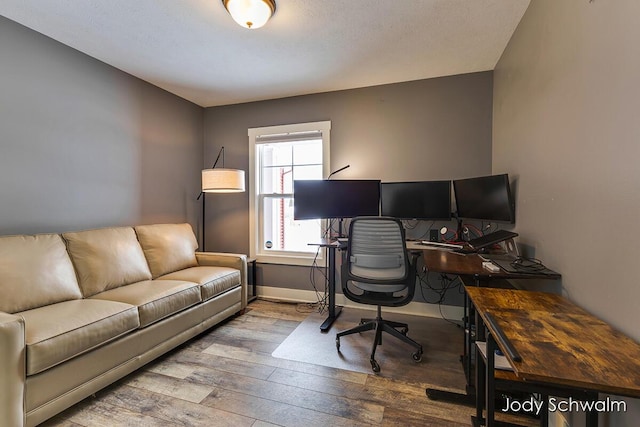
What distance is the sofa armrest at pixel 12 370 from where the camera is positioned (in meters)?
1.29

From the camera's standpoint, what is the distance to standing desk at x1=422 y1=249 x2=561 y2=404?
158 centimetres

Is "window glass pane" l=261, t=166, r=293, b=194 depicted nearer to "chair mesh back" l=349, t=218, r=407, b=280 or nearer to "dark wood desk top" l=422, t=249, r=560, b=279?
"chair mesh back" l=349, t=218, r=407, b=280

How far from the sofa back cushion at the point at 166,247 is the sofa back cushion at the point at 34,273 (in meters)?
0.65

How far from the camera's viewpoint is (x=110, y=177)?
108 inches

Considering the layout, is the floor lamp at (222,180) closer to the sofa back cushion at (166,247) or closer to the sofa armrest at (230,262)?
the sofa back cushion at (166,247)

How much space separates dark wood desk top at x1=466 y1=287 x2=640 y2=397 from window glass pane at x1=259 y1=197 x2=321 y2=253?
251 centimetres

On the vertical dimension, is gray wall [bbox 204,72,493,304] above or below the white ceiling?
below

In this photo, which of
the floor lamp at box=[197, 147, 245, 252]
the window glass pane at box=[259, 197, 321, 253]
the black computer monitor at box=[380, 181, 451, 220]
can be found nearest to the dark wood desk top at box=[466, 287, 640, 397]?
the black computer monitor at box=[380, 181, 451, 220]

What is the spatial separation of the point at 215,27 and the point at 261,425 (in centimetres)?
267

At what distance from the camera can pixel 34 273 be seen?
1836 millimetres

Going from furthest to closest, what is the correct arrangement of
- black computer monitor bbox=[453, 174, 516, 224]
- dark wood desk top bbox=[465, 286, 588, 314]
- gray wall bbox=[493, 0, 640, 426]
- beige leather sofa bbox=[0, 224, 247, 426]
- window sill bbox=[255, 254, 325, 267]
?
window sill bbox=[255, 254, 325, 267] → black computer monitor bbox=[453, 174, 516, 224] → beige leather sofa bbox=[0, 224, 247, 426] → dark wood desk top bbox=[465, 286, 588, 314] → gray wall bbox=[493, 0, 640, 426]

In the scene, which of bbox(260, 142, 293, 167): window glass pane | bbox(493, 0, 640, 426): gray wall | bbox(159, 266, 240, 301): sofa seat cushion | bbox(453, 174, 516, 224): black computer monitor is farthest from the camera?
bbox(260, 142, 293, 167): window glass pane

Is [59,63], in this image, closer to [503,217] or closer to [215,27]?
[215,27]

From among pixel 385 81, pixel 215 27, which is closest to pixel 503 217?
pixel 385 81
